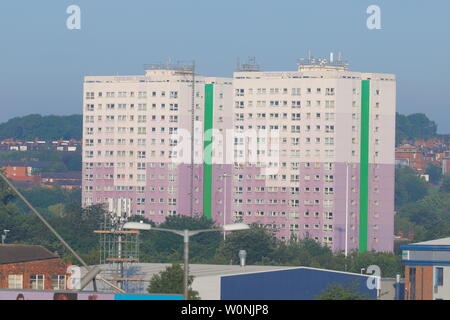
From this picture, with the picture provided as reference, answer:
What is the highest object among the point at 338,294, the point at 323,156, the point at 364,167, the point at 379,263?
the point at 323,156

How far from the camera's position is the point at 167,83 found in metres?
156

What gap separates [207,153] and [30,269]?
8354 centimetres

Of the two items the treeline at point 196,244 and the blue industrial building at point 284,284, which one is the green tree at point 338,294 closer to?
the blue industrial building at point 284,284

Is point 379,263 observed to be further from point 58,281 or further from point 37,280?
point 37,280

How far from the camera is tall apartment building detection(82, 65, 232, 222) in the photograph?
153875mm

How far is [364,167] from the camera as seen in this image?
5881 inches

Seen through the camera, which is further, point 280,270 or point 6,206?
point 6,206

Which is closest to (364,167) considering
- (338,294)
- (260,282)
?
(260,282)

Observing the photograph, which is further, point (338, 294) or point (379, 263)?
point (379, 263)

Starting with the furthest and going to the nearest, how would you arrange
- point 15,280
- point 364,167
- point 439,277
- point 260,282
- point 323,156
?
point 323,156
point 364,167
point 439,277
point 15,280
point 260,282

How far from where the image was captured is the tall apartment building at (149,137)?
15388 cm

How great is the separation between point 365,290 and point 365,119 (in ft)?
249
